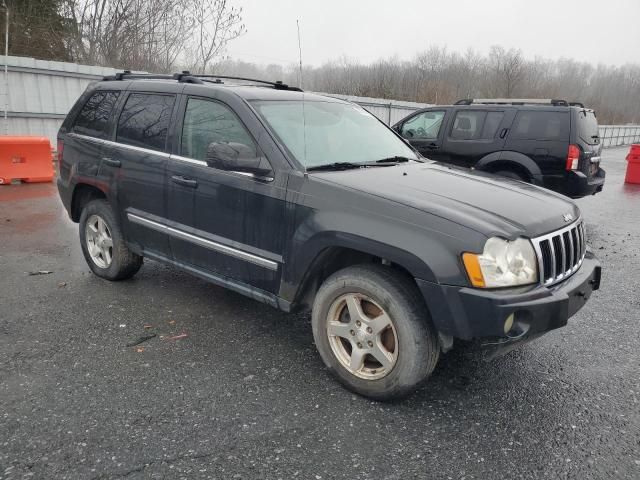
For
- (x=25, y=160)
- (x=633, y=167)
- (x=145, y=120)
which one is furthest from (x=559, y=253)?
(x=633, y=167)

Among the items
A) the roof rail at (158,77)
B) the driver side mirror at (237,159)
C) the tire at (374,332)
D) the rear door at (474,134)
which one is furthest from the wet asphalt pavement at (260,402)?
the rear door at (474,134)

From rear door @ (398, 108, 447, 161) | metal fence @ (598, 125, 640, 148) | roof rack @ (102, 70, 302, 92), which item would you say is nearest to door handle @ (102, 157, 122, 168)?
roof rack @ (102, 70, 302, 92)

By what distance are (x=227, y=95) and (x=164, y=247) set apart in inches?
51.1

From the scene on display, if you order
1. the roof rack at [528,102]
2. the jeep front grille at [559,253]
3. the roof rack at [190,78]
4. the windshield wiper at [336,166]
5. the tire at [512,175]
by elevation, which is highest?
the roof rack at [190,78]

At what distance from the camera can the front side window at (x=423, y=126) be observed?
8.92 meters

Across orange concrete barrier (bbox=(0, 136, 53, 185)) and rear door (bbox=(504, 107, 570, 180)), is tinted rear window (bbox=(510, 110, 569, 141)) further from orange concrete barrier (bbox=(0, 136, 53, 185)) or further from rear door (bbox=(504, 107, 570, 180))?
orange concrete barrier (bbox=(0, 136, 53, 185))

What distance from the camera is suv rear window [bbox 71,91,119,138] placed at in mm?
4512

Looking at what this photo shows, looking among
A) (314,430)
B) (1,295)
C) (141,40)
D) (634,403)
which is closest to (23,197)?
(1,295)

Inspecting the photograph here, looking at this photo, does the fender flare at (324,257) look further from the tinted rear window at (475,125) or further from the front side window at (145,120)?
the tinted rear window at (475,125)

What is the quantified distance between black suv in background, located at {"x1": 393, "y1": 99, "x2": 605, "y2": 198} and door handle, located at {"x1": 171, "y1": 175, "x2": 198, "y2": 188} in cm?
578

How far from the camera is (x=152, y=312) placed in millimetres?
4121

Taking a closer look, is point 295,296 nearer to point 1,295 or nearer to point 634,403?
point 634,403

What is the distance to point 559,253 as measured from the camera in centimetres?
292

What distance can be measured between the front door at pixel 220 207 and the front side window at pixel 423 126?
19.5ft
